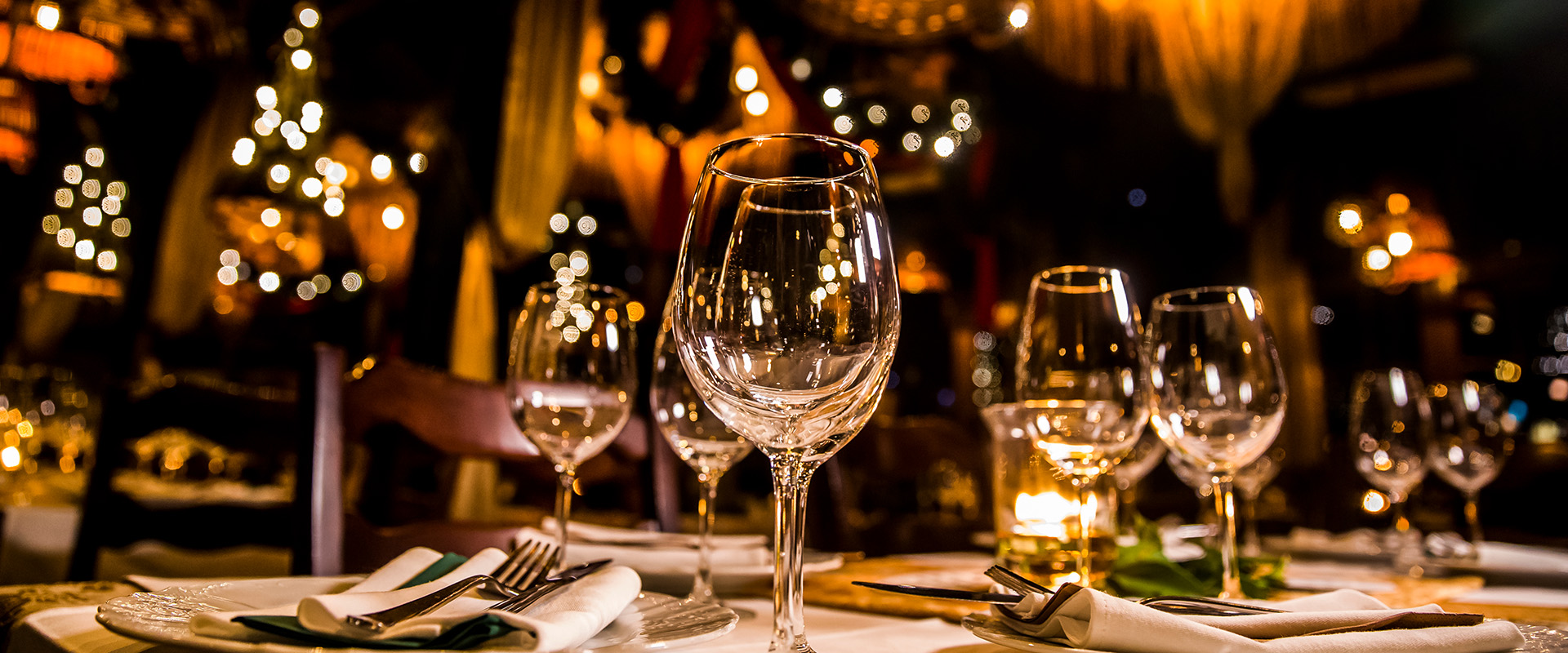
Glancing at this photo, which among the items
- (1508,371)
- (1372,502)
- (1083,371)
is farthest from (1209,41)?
(1508,371)

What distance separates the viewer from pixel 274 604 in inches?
20.7

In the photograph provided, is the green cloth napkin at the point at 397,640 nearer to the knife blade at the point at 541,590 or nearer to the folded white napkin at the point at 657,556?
the knife blade at the point at 541,590

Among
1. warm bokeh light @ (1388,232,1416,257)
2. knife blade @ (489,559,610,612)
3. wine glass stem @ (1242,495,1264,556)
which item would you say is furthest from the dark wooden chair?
warm bokeh light @ (1388,232,1416,257)

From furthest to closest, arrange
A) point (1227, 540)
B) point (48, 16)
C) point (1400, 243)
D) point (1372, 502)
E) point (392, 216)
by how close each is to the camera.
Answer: point (392, 216), point (1400, 243), point (48, 16), point (1372, 502), point (1227, 540)

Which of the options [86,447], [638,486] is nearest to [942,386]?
[86,447]

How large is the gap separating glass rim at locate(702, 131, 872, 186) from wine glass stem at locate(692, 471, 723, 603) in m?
0.31

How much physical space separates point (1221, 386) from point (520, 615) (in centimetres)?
58

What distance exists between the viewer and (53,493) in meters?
3.02

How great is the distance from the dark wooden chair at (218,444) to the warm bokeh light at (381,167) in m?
5.20

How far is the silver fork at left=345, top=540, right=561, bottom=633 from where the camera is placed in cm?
40

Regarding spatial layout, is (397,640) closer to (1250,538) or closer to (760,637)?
(760,637)

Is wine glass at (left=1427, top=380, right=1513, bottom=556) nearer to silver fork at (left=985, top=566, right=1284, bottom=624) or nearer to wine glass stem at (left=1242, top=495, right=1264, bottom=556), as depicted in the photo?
wine glass stem at (left=1242, top=495, right=1264, bottom=556)

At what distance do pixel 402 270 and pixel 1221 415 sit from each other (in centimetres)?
671

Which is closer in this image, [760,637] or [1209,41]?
[760,637]
